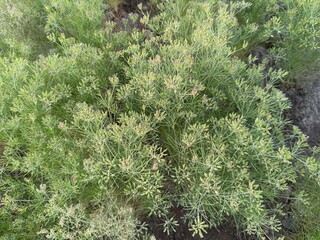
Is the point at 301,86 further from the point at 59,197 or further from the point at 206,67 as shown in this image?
the point at 59,197

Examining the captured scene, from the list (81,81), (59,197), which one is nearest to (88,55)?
(81,81)

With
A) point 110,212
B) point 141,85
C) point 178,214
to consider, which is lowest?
point 178,214

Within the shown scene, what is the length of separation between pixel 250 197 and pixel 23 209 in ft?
5.58

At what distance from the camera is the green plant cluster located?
2162 millimetres

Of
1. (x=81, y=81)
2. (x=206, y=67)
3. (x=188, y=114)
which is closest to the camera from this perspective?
(x=188, y=114)

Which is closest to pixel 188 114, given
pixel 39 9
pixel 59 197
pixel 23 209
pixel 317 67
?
pixel 59 197

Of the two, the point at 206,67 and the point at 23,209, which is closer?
the point at 23,209

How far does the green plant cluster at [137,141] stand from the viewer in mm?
2162

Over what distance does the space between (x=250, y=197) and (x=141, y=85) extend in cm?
116

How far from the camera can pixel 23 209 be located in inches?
91.2

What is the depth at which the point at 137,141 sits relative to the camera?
7.52 ft

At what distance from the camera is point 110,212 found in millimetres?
2299

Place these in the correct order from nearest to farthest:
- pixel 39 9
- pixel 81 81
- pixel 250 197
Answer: pixel 250 197, pixel 81 81, pixel 39 9

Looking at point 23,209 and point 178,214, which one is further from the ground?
point 23,209
